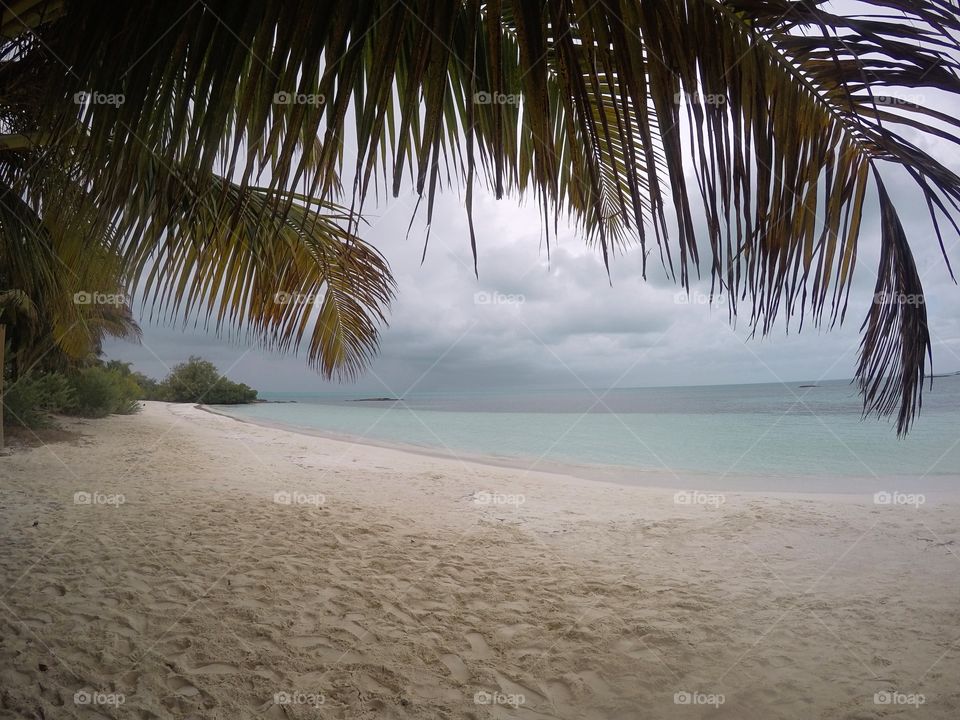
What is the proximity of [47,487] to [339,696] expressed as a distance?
581 cm

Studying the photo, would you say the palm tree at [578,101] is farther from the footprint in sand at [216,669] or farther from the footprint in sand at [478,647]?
the footprint in sand at [478,647]

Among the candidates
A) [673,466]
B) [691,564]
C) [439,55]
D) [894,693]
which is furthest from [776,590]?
[673,466]

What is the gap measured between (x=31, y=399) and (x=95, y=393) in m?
4.54

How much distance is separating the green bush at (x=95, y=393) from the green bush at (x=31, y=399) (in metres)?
1.97

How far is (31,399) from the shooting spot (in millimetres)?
10094

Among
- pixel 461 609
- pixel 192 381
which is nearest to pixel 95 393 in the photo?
pixel 192 381

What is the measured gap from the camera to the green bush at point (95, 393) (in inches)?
541

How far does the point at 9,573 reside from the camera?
3682 mm

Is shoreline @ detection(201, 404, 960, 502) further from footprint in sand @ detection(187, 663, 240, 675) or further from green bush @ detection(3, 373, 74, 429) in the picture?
green bush @ detection(3, 373, 74, 429)

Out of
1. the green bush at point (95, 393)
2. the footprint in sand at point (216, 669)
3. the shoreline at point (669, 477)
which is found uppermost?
the green bush at point (95, 393)

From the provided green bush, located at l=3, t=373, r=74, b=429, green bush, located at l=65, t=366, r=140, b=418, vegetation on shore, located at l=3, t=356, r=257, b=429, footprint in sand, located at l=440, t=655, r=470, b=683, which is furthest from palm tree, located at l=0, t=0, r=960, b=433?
green bush, located at l=65, t=366, r=140, b=418

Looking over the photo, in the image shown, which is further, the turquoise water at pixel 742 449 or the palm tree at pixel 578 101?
the turquoise water at pixel 742 449

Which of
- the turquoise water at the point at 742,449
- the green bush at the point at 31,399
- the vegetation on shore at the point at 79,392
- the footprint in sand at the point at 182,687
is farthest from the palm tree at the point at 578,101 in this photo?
the vegetation on shore at the point at 79,392

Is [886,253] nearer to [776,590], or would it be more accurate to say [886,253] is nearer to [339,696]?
[339,696]
